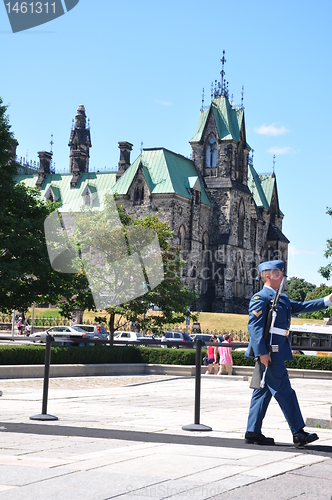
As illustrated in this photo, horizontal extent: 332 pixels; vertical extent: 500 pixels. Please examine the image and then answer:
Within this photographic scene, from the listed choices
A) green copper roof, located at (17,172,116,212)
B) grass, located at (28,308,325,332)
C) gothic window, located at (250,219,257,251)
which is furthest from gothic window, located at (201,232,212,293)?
green copper roof, located at (17,172,116,212)

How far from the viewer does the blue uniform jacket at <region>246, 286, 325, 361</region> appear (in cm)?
736

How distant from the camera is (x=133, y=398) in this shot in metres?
14.3

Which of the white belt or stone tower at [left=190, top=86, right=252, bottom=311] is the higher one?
stone tower at [left=190, top=86, right=252, bottom=311]

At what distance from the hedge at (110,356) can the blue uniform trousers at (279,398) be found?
1505cm

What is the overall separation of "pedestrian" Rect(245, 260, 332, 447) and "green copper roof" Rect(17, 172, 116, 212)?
2905 inches

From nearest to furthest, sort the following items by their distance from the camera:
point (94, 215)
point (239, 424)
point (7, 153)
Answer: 1. point (239, 424)
2. point (7, 153)
3. point (94, 215)

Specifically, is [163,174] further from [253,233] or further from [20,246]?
[20,246]

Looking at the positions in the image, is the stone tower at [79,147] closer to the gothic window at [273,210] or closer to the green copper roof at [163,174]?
the green copper roof at [163,174]

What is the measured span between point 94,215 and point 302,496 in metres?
36.4

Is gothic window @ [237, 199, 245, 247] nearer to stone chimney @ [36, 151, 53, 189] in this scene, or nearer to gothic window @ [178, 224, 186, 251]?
gothic window @ [178, 224, 186, 251]

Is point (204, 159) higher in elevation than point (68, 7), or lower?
higher

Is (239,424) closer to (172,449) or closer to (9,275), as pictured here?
(172,449)

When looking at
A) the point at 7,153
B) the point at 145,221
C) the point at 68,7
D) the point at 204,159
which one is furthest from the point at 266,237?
the point at 68,7

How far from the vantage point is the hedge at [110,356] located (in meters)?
21.7
